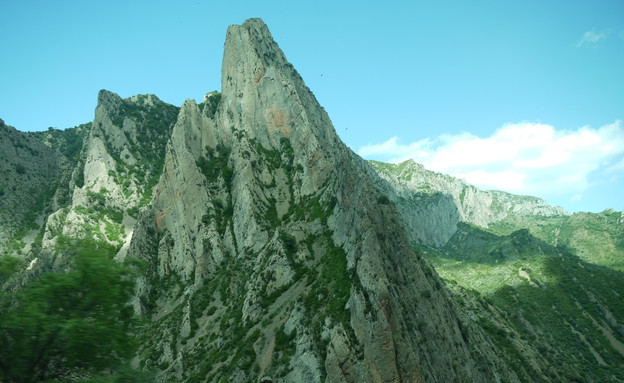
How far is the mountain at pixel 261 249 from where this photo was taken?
4109cm

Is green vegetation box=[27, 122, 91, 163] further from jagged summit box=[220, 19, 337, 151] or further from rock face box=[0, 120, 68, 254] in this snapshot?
jagged summit box=[220, 19, 337, 151]

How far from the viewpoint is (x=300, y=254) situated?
196ft

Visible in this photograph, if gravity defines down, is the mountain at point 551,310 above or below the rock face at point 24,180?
below

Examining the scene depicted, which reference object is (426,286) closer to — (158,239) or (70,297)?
(70,297)

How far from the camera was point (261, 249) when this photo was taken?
222ft

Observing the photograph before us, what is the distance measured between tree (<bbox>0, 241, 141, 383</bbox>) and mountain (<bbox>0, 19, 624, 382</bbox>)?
1.54 m

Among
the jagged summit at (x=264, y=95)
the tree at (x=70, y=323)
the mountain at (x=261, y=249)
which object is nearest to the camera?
the tree at (x=70, y=323)

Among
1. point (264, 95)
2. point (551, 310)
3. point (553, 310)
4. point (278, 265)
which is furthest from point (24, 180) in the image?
point (553, 310)

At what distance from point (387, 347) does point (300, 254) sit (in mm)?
25942

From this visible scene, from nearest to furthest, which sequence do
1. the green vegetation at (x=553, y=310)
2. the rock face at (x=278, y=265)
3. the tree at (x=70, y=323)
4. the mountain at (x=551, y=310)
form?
the tree at (x=70, y=323), the rock face at (x=278, y=265), the mountain at (x=551, y=310), the green vegetation at (x=553, y=310)

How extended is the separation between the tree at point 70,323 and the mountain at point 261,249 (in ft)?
5.07

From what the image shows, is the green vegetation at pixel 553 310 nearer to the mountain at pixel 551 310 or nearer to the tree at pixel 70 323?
the mountain at pixel 551 310

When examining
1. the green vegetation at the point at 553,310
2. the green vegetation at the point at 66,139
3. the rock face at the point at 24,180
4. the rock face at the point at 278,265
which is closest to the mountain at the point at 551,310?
the green vegetation at the point at 553,310

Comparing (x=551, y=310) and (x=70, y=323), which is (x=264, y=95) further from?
(x=551, y=310)
